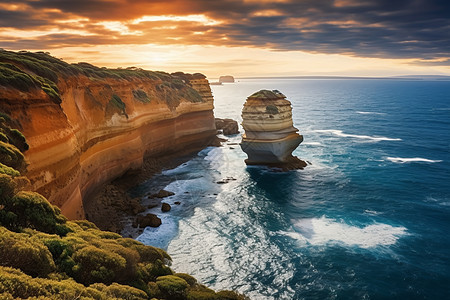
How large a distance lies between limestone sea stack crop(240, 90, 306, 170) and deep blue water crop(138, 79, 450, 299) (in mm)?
3090

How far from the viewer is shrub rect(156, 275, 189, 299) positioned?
13.2m

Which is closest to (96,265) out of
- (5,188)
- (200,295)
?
(200,295)

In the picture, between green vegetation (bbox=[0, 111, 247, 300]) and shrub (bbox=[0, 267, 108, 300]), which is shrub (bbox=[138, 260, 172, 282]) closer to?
green vegetation (bbox=[0, 111, 247, 300])

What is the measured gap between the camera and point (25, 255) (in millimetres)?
10383

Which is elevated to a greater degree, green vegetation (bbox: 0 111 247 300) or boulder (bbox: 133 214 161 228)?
green vegetation (bbox: 0 111 247 300)

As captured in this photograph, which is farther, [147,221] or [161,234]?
[147,221]

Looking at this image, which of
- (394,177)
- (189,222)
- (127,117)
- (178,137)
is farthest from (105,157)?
(394,177)

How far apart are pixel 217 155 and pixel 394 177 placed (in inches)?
1225

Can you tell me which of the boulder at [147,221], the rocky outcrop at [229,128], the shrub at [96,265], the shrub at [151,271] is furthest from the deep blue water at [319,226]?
the rocky outcrop at [229,128]

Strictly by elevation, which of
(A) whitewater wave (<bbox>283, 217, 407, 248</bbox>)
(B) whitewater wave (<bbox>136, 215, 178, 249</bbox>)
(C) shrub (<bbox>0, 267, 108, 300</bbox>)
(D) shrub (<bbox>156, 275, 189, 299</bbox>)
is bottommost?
(B) whitewater wave (<bbox>136, 215, 178, 249</bbox>)

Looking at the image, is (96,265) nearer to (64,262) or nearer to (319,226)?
(64,262)

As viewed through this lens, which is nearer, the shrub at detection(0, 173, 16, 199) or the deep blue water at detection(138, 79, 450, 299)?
the shrub at detection(0, 173, 16, 199)

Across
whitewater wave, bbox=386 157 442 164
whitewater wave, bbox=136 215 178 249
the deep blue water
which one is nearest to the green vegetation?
the deep blue water

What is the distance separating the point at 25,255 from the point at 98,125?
30803mm
